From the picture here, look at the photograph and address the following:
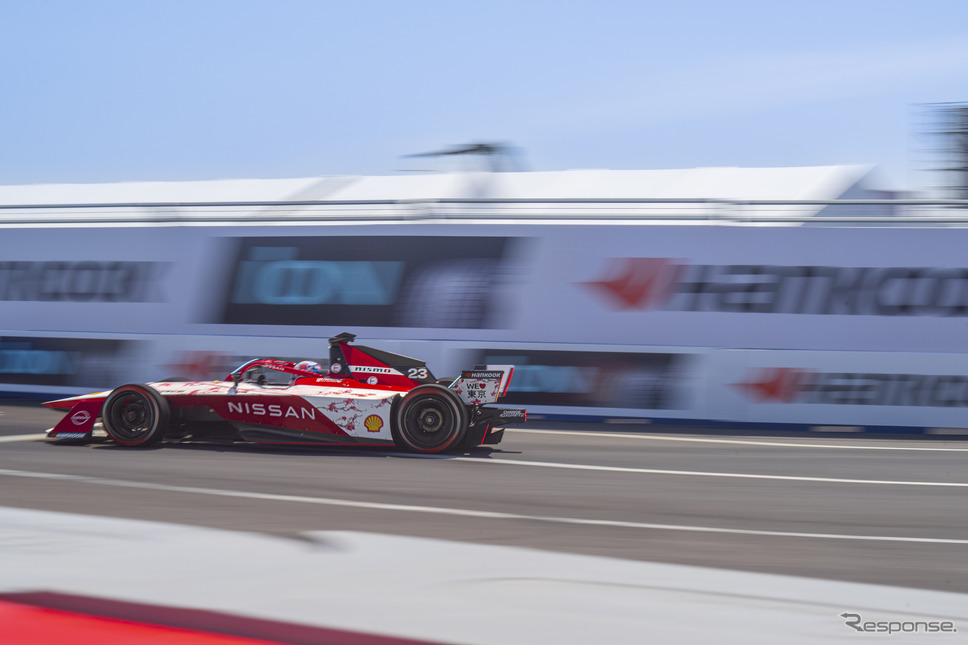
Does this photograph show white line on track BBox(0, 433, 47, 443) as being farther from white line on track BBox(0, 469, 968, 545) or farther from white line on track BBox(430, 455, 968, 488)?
white line on track BBox(430, 455, 968, 488)

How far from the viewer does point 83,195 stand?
21.4 m

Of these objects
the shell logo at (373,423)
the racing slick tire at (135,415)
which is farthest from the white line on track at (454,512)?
the shell logo at (373,423)

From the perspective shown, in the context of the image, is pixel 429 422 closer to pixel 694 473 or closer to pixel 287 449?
pixel 287 449

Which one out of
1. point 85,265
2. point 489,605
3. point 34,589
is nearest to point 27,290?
point 85,265

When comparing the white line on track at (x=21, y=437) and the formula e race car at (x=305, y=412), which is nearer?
the formula e race car at (x=305, y=412)

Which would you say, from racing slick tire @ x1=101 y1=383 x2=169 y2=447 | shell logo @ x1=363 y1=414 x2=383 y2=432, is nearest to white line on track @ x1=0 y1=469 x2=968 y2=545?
racing slick tire @ x1=101 y1=383 x2=169 y2=447

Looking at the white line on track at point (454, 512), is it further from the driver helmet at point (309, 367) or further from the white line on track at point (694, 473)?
the driver helmet at point (309, 367)

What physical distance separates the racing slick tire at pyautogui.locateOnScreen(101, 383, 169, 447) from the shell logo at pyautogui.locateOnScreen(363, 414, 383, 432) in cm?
210

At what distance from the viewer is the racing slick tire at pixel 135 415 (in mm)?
8555

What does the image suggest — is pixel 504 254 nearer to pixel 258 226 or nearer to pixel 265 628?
pixel 258 226

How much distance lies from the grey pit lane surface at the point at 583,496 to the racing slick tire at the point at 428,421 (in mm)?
240

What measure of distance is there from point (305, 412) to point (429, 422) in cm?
128

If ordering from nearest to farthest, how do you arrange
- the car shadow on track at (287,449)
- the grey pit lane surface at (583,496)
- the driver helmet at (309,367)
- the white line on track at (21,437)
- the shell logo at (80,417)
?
the grey pit lane surface at (583,496)
the car shadow on track at (287,449)
the shell logo at (80,417)
the driver helmet at (309,367)
the white line on track at (21,437)

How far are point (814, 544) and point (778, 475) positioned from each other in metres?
2.79
